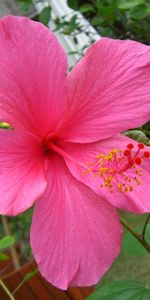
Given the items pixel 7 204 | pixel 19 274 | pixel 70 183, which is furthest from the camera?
pixel 19 274

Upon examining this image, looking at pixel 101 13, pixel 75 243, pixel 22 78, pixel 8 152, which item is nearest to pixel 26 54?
pixel 22 78

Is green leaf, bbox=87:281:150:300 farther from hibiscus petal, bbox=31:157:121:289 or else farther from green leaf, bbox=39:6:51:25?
green leaf, bbox=39:6:51:25

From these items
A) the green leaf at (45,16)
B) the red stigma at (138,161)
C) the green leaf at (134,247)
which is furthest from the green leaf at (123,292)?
the green leaf at (45,16)

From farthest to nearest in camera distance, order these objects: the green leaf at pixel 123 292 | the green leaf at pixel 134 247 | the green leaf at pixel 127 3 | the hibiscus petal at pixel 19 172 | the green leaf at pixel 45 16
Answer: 1. the green leaf at pixel 45 16
2. the green leaf at pixel 127 3
3. the green leaf at pixel 134 247
4. the green leaf at pixel 123 292
5. the hibiscus petal at pixel 19 172

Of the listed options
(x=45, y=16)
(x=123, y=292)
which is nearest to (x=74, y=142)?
(x=123, y=292)

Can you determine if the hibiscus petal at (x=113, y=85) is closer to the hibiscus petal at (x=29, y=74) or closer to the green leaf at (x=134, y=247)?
the hibiscus petal at (x=29, y=74)

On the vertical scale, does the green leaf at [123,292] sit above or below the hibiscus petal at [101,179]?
below

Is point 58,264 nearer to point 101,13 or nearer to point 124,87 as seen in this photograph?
point 124,87

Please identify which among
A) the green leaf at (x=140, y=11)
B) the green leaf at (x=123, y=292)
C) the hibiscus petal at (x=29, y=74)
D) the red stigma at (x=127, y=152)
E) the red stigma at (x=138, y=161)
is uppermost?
the green leaf at (x=140, y=11)
